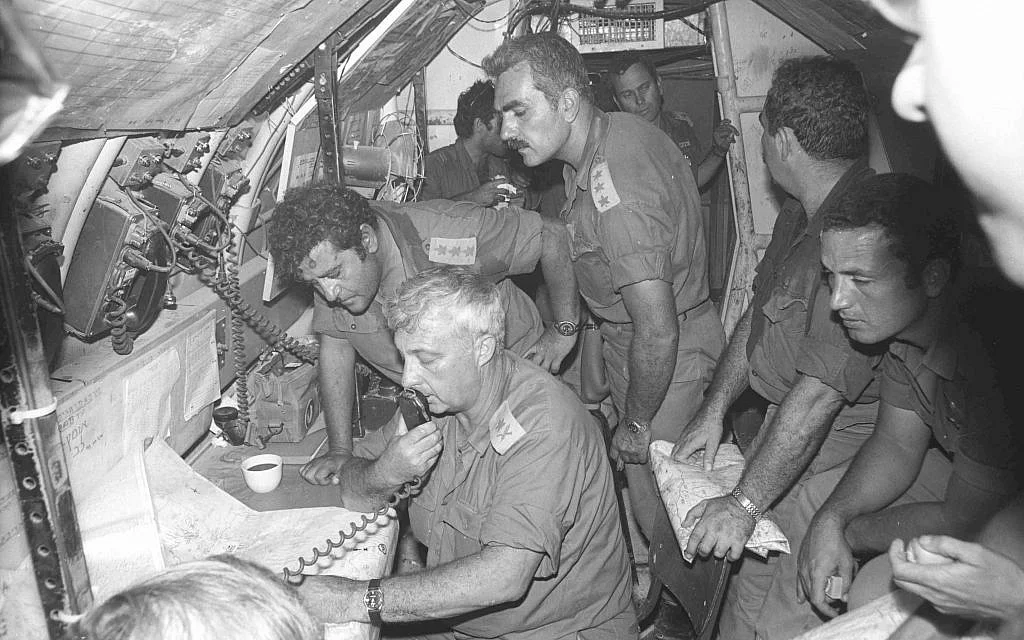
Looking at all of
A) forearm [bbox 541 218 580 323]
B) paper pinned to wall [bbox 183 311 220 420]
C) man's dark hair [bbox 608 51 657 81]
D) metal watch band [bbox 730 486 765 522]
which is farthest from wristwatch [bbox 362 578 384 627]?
man's dark hair [bbox 608 51 657 81]

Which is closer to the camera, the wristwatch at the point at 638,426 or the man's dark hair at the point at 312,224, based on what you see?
the man's dark hair at the point at 312,224

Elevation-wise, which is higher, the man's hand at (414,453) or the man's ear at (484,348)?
the man's ear at (484,348)

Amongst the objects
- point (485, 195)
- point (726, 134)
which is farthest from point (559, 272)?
point (726, 134)

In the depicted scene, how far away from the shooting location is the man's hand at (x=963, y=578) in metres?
1.35

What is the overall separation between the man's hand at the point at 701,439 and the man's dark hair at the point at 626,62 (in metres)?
2.99

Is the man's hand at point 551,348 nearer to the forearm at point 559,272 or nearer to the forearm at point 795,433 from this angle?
the forearm at point 559,272

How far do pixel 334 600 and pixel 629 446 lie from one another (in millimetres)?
1617

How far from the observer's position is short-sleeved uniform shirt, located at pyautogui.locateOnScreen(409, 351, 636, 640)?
193 cm

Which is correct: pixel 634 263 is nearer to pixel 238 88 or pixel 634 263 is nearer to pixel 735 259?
pixel 238 88

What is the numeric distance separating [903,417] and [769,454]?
15.1 inches

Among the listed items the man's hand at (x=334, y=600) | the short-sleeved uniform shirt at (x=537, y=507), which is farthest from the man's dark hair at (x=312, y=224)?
the man's hand at (x=334, y=600)

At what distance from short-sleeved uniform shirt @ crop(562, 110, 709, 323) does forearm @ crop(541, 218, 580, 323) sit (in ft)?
0.13

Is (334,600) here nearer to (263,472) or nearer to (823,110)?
(263,472)

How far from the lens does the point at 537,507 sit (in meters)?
1.90
